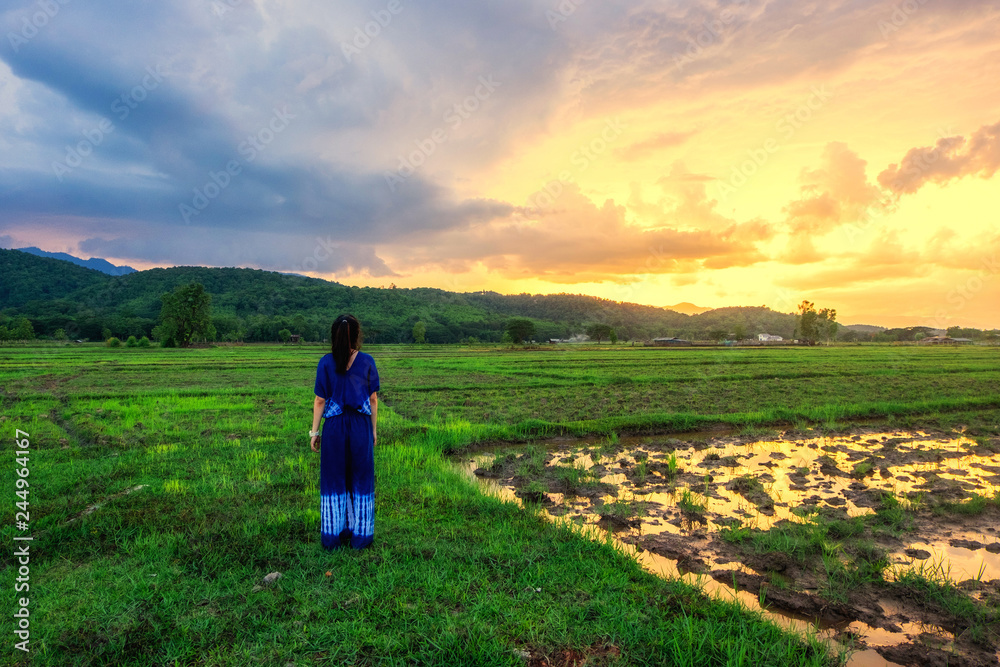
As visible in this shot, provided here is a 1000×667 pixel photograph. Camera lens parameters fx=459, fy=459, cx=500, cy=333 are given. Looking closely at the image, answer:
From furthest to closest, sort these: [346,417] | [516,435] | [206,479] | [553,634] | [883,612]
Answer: [516,435] < [206,479] < [346,417] < [883,612] < [553,634]

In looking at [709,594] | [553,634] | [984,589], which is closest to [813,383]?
[984,589]

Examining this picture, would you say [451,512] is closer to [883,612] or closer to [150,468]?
[883,612]

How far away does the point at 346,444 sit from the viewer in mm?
4375

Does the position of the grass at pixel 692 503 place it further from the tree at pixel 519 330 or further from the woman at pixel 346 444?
the tree at pixel 519 330

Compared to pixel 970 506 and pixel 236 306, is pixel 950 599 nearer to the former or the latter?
pixel 970 506

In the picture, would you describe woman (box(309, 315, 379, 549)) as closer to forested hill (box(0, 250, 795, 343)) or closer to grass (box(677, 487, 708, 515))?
grass (box(677, 487, 708, 515))

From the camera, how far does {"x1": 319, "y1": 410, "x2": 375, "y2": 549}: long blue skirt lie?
4340mm

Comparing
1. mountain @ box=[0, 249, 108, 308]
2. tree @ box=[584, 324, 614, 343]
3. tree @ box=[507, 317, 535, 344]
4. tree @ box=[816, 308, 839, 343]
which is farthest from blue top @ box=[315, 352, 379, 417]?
mountain @ box=[0, 249, 108, 308]

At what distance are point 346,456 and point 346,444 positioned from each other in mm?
117

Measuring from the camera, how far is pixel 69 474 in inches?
257

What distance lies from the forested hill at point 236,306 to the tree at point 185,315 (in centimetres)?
1835

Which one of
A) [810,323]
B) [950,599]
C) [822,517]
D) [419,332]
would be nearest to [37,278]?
[419,332]

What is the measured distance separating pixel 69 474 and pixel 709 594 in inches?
328

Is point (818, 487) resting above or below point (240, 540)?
below
